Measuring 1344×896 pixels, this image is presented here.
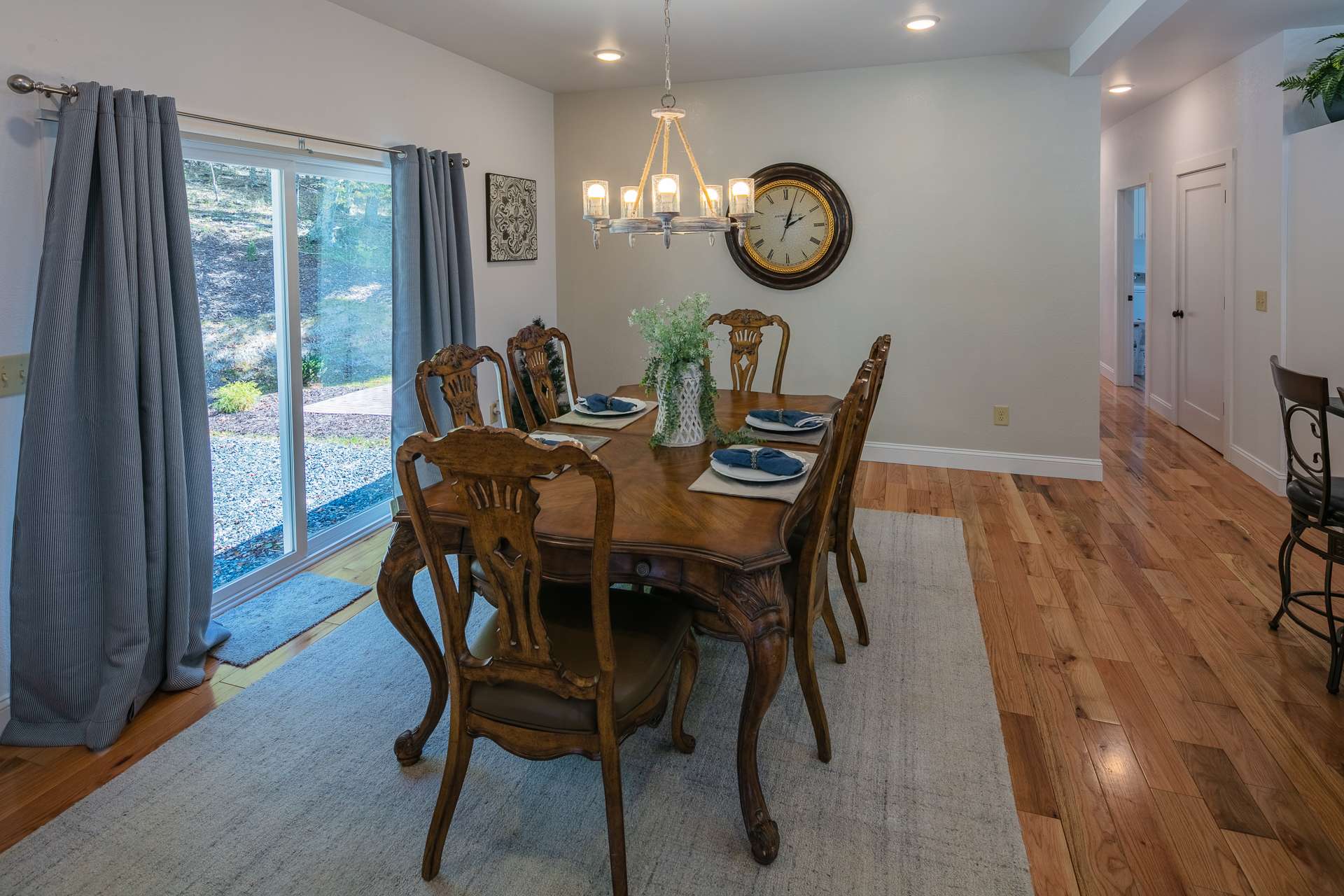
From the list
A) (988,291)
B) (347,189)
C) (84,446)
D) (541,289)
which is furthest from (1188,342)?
(84,446)

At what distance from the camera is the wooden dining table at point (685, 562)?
5.72 ft

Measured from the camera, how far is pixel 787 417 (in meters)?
2.95

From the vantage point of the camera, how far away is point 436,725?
222 cm

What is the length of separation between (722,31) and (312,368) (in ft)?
8.72

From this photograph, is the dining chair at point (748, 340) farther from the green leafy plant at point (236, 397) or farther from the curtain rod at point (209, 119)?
the green leafy plant at point (236, 397)

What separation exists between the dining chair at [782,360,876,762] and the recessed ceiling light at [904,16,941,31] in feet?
7.97

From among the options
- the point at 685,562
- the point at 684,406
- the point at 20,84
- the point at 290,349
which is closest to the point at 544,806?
the point at 685,562

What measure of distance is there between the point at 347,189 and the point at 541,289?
1875 millimetres

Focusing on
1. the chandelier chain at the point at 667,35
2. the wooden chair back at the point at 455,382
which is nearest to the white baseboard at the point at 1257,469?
the chandelier chain at the point at 667,35

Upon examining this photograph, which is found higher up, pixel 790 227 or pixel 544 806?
pixel 790 227

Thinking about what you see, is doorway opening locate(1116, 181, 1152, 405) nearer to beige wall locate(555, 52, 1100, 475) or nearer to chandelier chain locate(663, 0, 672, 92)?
beige wall locate(555, 52, 1100, 475)

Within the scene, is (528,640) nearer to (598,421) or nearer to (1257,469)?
(598,421)

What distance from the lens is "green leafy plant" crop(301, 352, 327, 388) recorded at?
3590mm

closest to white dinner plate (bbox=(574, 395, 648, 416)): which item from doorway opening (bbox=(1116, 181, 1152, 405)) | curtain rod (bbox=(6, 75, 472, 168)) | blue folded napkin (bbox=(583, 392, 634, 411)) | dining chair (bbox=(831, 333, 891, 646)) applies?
blue folded napkin (bbox=(583, 392, 634, 411))
